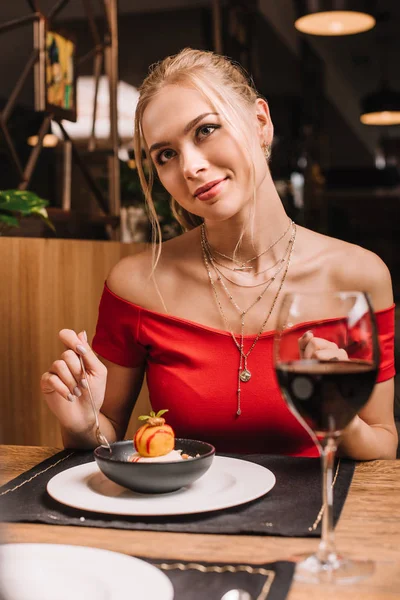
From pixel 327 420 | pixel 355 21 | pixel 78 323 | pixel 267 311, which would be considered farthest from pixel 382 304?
pixel 355 21

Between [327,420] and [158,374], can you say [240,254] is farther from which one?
[327,420]

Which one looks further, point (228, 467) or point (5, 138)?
point (5, 138)

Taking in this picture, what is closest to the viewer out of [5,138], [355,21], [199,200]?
[199,200]

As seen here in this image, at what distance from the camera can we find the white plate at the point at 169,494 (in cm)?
81

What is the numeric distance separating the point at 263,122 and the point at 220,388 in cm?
59

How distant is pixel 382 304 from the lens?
1453 millimetres

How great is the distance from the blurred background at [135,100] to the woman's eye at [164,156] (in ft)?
1.58

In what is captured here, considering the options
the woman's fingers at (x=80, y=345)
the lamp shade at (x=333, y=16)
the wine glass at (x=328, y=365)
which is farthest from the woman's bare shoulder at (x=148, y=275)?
the lamp shade at (x=333, y=16)

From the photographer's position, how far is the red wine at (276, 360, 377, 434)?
2.15 feet

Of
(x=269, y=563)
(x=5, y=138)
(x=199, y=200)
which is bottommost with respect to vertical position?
(x=269, y=563)

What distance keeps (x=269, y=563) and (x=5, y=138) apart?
1703mm

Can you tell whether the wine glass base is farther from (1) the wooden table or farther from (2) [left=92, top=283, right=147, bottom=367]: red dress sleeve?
(2) [left=92, top=283, right=147, bottom=367]: red dress sleeve

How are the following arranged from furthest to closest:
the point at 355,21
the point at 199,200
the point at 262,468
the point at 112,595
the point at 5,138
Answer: the point at 355,21
the point at 5,138
the point at 199,200
the point at 262,468
the point at 112,595

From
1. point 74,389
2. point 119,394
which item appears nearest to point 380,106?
point 119,394
